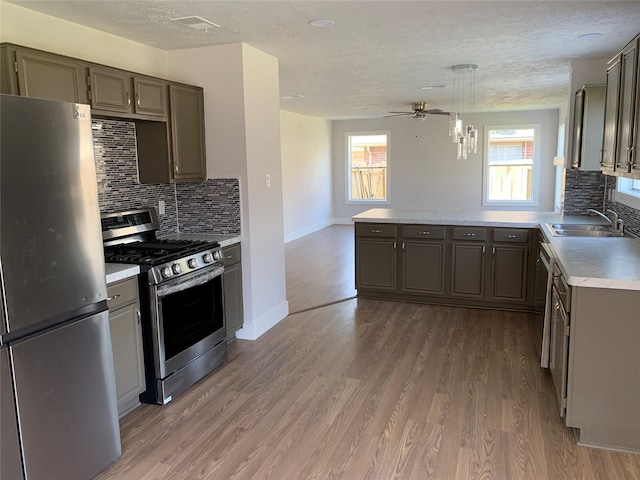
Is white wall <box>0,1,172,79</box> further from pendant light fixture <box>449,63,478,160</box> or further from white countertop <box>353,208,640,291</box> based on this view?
pendant light fixture <box>449,63,478,160</box>

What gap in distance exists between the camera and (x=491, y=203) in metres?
10.1

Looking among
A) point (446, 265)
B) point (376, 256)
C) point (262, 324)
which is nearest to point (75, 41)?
point (262, 324)

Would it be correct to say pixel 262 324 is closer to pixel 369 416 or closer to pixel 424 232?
pixel 369 416

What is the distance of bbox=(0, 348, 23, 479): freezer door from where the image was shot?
1.90 m

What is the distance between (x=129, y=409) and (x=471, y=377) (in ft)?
7.36

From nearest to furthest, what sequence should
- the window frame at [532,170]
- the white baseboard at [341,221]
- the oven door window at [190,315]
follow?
the oven door window at [190,315] → the window frame at [532,170] → the white baseboard at [341,221]

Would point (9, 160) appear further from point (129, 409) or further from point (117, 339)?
point (129, 409)

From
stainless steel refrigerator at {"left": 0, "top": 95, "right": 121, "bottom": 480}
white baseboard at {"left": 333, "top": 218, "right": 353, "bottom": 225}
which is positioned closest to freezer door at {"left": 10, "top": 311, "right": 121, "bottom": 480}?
stainless steel refrigerator at {"left": 0, "top": 95, "right": 121, "bottom": 480}

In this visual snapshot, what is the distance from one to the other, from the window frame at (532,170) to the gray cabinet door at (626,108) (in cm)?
703

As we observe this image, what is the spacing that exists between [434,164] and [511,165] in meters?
1.53

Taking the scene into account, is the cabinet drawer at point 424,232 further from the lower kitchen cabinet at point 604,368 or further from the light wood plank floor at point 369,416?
the lower kitchen cabinet at point 604,368

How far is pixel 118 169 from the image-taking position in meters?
3.57

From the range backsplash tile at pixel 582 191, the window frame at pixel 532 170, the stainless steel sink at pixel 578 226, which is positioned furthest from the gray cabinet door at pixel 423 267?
the window frame at pixel 532 170

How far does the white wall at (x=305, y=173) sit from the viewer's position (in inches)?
352
